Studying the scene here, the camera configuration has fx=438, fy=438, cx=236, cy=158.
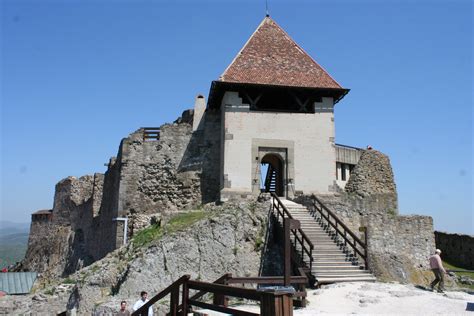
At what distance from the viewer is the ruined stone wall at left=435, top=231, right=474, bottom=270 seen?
28219 mm

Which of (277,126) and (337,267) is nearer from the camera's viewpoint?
(337,267)

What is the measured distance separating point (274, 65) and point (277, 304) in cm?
1720

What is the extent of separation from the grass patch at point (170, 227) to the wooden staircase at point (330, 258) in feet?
12.4

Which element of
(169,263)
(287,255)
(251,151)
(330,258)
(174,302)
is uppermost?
(251,151)

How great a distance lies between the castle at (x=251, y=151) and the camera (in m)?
19.6

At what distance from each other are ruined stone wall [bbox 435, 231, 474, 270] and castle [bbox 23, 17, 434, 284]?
9488 millimetres

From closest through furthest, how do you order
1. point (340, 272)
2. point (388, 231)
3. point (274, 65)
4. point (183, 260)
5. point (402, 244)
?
1. point (340, 272)
2. point (183, 260)
3. point (388, 231)
4. point (402, 244)
5. point (274, 65)

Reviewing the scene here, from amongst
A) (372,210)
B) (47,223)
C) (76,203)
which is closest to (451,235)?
(372,210)

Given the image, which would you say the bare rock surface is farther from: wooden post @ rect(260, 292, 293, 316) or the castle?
wooden post @ rect(260, 292, 293, 316)

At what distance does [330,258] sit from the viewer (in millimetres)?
13992

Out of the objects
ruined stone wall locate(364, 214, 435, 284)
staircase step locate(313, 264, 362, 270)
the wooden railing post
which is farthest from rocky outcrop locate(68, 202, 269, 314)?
ruined stone wall locate(364, 214, 435, 284)

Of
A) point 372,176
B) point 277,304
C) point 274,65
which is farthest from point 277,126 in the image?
point 277,304

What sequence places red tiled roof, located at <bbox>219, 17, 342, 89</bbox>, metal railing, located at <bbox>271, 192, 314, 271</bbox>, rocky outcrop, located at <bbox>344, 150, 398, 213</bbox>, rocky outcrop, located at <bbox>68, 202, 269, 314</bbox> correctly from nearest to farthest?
metal railing, located at <bbox>271, 192, 314, 271</bbox> → rocky outcrop, located at <bbox>68, 202, 269, 314</bbox> → red tiled roof, located at <bbox>219, 17, 342, 89</bbox> → rocky outcrop, located at <bbox>344, 150, 398, 213</bbox>

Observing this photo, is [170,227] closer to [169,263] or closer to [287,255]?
[169,263]
